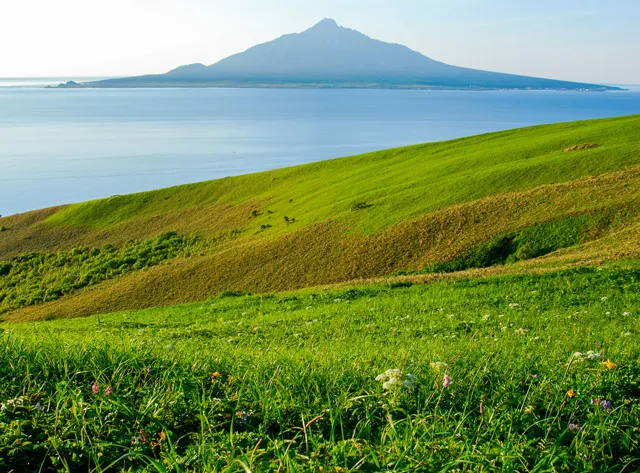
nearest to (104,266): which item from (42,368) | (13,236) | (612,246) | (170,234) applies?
(170,234)

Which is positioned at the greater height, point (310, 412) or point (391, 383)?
point (391, 383)

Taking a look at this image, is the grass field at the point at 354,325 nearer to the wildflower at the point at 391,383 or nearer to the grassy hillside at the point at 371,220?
the wildflower at the point at 391,383

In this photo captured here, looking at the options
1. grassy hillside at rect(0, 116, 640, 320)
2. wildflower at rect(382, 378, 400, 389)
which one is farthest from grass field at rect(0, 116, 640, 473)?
grassy hillside at rect(0, 116, 640, 320)

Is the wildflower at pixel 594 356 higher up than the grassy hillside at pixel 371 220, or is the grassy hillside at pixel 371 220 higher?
the wildflower at pixel 594 356

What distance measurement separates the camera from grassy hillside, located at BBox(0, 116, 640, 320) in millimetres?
32312

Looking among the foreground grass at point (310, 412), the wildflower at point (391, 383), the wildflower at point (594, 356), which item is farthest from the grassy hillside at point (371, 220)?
the wildflower at point (391, 383)

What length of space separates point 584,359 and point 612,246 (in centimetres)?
2305

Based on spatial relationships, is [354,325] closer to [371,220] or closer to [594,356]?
[594,356]

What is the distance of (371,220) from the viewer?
4069 cm

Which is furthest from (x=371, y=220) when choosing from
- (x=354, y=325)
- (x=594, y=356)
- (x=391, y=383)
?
(x=391, y=383)

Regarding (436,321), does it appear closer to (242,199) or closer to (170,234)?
(170,234)

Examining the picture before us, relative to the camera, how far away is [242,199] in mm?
59781

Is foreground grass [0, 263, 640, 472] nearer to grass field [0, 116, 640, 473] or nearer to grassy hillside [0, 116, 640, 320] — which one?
grass field [0, 116, 640, 473]

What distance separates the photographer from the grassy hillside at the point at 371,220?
3231 centimetres
